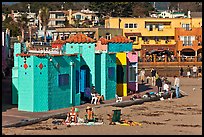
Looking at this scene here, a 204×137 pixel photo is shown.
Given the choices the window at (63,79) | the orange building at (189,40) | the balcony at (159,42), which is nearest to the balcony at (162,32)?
the balcony at (159,42)

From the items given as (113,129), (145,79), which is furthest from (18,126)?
(145,79)

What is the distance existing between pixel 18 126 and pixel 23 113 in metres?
2.84

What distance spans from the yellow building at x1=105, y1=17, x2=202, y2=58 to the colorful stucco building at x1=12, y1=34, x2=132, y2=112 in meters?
28.9

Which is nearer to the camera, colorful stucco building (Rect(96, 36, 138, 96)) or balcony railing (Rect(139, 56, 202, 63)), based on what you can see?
colorful stucco building (Rect(96, 36, 138, 96))

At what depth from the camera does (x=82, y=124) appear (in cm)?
2125

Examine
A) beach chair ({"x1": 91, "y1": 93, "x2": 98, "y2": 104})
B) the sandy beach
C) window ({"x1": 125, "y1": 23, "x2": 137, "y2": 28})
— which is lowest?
the sandy beach

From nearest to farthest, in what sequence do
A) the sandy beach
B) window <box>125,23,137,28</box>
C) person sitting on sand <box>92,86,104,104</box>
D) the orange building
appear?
the sandy beach < person sitting on sand <box>92,86,104,104</box> < the orange building < window <box>125,23,137,28</box>

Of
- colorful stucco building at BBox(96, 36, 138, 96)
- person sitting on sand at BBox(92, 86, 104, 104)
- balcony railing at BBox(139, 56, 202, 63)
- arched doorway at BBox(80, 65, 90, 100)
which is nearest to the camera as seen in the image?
person sitting on sand at BBox(92, 86, 104, 104)

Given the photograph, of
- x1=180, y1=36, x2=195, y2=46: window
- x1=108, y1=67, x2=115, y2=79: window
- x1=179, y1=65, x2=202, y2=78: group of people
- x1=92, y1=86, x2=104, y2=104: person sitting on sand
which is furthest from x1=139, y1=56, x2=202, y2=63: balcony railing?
x1=92, y1=86, x2=104, y2=104: person sitting on sand

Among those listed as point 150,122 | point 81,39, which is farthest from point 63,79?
point 150,122

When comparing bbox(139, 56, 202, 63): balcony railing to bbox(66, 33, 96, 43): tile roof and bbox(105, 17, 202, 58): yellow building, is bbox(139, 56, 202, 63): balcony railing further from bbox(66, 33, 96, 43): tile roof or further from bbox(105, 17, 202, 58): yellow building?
bbox(66, 33, 96, 43): tile roof

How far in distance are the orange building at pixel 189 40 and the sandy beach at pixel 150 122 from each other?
26.1 meters

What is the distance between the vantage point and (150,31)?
58406mm

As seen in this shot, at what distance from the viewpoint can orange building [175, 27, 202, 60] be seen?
56312 mm
